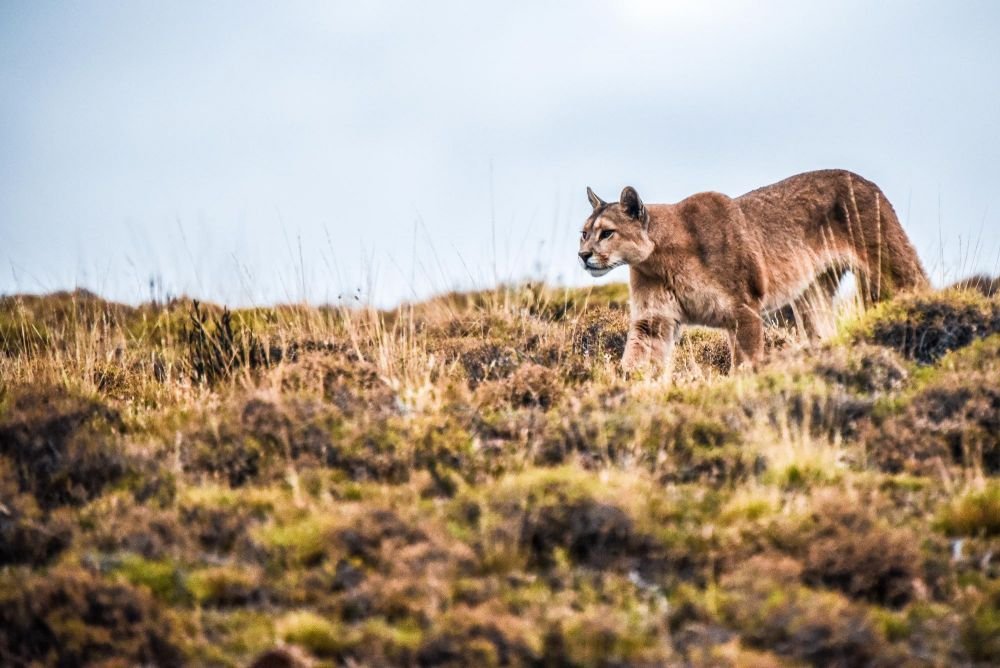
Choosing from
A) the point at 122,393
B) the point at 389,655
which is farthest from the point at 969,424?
the point at 122,393

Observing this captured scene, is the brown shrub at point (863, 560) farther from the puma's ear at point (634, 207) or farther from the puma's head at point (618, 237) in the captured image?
the puma's ear at point (634, 207)

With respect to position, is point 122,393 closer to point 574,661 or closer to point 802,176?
point 574,661

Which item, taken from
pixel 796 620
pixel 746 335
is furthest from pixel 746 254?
pixel 796 620

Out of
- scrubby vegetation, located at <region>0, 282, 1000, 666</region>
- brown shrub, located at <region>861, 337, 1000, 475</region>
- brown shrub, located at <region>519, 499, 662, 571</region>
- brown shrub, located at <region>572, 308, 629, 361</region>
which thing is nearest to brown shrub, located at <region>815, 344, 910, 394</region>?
scrubby vegetation, located at <region>0, 282, 1000, 666</region>

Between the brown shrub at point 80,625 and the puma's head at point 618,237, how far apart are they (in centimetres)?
719

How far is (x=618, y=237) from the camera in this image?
11859 millimetres

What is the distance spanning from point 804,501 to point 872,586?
2.94 feet

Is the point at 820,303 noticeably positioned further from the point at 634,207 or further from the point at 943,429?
the point at 943,429

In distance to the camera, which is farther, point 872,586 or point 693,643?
point 872,586

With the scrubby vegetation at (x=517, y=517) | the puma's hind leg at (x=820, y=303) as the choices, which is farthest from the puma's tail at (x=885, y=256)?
the scrubby vegetation at (x=517, y=517)

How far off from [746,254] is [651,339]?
147cm

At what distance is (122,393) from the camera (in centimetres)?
1130

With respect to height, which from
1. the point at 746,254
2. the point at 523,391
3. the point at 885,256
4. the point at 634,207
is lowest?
the point at 523,391

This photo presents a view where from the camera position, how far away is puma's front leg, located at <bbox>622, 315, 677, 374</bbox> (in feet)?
39.3
